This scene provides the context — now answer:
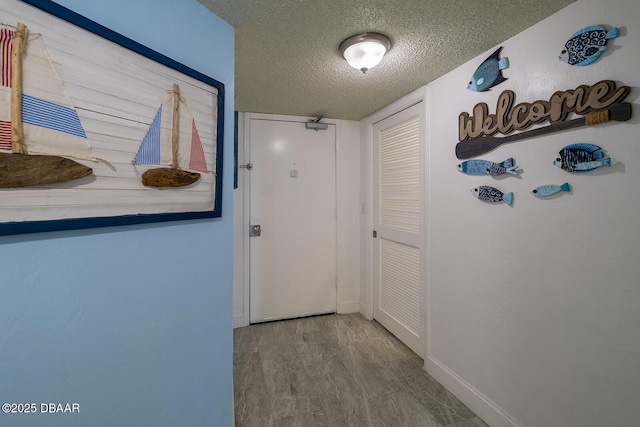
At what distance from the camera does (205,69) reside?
3.76 ft

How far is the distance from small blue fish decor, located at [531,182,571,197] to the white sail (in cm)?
181

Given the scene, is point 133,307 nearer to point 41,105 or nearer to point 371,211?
point 41,105

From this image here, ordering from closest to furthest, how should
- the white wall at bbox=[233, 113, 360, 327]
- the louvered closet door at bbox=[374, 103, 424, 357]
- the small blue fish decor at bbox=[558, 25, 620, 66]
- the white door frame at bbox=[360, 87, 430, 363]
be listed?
1. the small blue fish decor at bbox=[558, 25, 620, 66]
2. the white door frame at bbox=[360, 87, 430, 363]
3. the louvered closet door at bbox=[374, 103, 424, 357]
4. the white wall at bbox=[233, 113, 360, 327]

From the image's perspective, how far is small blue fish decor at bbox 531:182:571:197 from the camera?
3.73 ft

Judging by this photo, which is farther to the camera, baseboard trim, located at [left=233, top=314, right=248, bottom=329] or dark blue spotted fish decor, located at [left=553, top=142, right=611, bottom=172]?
baseboard trim, located at [left=233, top=314, right=248, bottom=329]

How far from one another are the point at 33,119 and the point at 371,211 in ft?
8.07

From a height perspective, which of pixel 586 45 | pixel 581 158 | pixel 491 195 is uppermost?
pixel 586 45

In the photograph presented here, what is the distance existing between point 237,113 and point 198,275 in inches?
73.6

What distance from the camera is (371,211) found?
2.75m

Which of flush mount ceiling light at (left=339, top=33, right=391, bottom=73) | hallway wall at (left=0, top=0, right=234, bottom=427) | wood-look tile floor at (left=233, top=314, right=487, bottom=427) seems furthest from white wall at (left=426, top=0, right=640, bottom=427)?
hallway wall at (left=0, top=0, right=234, bottom=427)

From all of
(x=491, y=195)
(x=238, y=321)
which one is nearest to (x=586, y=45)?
(x=491, y=195)

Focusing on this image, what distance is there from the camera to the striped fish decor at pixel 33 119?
0.63m

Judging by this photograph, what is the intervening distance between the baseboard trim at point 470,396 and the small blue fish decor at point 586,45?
1735 mm

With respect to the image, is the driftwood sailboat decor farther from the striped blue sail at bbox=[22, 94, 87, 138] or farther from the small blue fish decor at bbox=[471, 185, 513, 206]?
the small blue fish decor at bbox=[471, 185, 513, 206]
